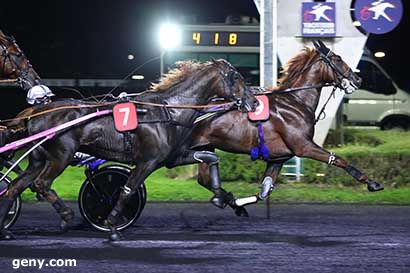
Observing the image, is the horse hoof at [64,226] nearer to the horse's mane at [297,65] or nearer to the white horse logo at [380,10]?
the horse's mane at [297,65]

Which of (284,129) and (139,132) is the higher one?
(139,132)

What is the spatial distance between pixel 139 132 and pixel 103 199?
119 cm

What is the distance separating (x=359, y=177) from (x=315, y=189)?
10.5ft

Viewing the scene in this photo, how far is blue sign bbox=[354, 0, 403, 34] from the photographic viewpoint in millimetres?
12133

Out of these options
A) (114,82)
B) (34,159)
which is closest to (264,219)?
(34,159)

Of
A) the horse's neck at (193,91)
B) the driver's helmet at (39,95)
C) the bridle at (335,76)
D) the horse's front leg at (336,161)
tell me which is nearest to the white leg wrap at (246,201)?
the horse's front leg at (336,161)

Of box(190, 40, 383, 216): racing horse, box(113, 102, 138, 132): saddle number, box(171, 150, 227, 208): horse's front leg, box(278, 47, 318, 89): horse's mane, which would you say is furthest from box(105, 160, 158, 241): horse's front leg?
box(278, 47, 318, 89): horse's mane

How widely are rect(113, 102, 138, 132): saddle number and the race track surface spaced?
121 cm

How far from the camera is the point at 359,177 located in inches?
340

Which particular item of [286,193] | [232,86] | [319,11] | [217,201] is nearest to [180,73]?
[232,86]

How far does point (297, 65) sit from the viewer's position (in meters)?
9.55

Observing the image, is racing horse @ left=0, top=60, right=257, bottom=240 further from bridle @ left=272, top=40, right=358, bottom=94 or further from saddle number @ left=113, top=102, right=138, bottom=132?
bridle @ left=272, top=40, right=358, bottom=94

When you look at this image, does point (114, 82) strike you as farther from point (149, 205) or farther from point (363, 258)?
point (363, 258)

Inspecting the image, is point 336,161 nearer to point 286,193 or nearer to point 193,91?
point 193,91
